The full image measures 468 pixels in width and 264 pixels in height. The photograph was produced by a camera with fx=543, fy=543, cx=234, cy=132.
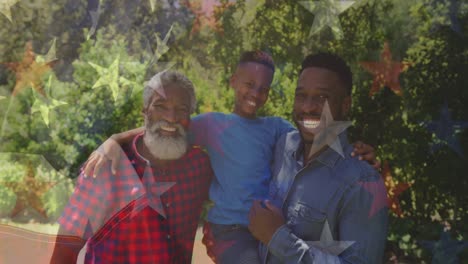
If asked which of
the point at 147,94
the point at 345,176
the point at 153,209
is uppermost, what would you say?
the point at 147,94

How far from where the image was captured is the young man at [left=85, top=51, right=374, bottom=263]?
1.60m

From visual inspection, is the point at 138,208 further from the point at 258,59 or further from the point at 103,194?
the point at 258,59

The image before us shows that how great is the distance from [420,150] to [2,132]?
1.77 m

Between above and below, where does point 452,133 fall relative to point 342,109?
below

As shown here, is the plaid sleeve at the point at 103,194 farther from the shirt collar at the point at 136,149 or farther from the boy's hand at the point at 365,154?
the boy's hand at the point at 365,154

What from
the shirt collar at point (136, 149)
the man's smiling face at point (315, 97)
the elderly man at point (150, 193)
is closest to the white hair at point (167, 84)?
the elderly man at point (150, 193)

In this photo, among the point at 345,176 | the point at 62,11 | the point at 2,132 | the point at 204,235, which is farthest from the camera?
the point at 2,132

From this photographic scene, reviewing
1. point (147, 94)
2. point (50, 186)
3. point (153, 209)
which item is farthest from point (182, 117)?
point (50, 186)

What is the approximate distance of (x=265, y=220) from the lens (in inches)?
59.2

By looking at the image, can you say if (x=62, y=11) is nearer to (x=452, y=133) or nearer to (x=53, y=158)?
(x=53, y=158)

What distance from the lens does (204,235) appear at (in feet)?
5.76

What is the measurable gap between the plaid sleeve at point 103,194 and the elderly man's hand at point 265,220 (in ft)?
1.16

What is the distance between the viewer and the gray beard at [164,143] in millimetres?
1619

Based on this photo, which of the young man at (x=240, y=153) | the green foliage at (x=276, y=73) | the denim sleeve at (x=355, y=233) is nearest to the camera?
the denim sleeve at (x=355, y=233)
